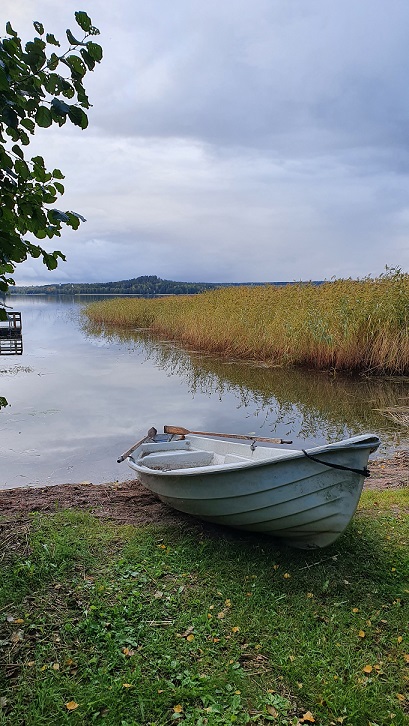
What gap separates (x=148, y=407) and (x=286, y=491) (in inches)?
275

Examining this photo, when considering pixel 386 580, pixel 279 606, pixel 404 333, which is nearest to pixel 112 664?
pixel 279 606

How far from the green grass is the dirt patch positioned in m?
0.42

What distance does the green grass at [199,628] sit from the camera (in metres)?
2.58

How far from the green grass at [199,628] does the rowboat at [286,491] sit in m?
0.23

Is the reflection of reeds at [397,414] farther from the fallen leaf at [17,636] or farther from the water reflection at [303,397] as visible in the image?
the fallen leaf at [17,636]

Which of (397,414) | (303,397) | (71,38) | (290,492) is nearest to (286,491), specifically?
(290,492)

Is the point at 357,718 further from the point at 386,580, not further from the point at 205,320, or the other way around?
the point at 205,320

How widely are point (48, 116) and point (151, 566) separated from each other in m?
3.08

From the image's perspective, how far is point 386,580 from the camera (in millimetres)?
3660

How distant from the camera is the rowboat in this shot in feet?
11.6

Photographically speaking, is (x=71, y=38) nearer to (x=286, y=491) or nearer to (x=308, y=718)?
(x=286, y=491)

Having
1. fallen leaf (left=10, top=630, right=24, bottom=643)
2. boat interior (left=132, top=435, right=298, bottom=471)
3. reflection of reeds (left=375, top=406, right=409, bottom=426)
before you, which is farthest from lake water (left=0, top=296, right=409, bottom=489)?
fallen leaf (left=10, top=630, right=24, bottom=643)

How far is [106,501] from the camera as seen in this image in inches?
205

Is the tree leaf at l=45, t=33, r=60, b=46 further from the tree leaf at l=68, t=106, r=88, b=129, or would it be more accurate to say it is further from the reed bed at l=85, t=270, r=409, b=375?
the reed bed at l=85, t=270, r=409, b=375
